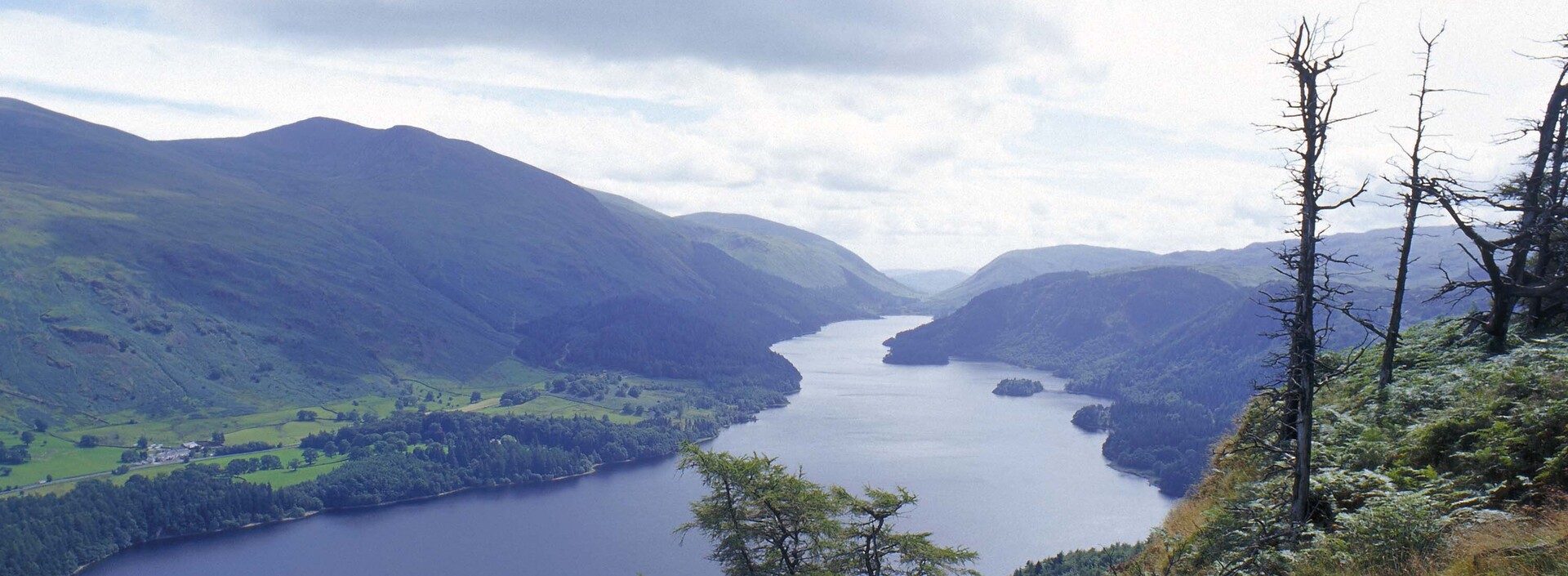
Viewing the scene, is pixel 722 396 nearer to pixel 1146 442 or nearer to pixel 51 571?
pixel 1146 442

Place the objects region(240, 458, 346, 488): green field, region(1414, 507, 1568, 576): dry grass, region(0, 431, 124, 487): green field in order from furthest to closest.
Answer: region(240, 458, 346, 488): green field → region(0, 431, 124, 487): green field → region(1414, 507, 1568, 576): dry grass

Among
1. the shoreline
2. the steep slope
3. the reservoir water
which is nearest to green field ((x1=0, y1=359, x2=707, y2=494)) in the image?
the steep slope

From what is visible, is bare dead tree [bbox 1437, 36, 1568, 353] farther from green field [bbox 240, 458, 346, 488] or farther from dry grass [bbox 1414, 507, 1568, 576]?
green field [bbox 240, 458, 346, 488]

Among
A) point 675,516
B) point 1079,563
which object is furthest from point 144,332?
point 1079,563

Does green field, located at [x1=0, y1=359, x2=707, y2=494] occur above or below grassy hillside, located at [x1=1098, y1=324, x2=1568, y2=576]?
below

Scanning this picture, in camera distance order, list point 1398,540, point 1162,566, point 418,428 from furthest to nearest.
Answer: point 418,428 < point 1162,566 < point 1398,540

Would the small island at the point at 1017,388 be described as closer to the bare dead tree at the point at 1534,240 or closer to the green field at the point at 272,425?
the green field at the point at 272,425

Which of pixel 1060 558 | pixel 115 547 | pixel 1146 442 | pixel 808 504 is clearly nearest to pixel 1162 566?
pixel 808 504
